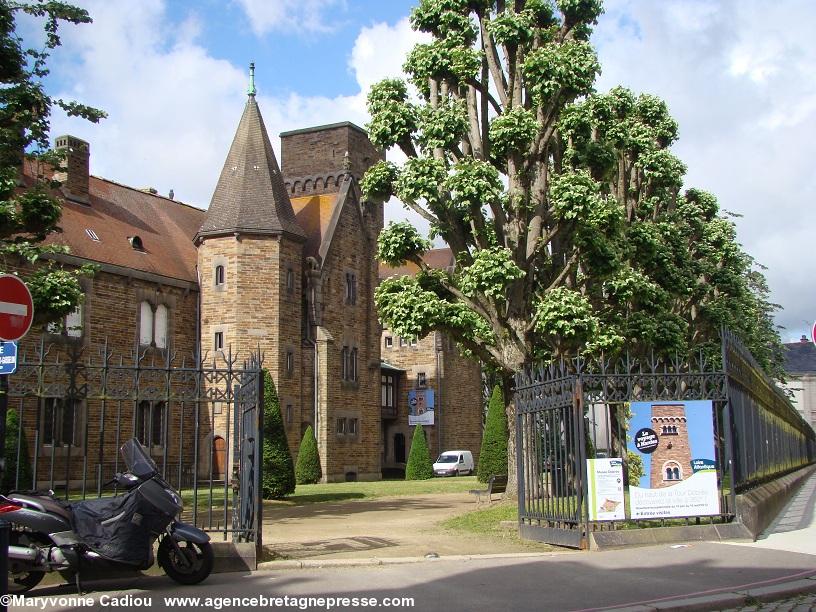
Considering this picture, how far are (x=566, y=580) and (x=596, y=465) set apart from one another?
9.33 feet

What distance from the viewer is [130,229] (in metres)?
39.8

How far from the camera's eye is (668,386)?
13172 millimetres

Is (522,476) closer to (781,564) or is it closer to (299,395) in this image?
(781,564)

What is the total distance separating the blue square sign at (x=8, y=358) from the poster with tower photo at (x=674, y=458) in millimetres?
8374

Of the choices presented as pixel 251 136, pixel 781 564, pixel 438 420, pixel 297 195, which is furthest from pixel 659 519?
pixel 438 420

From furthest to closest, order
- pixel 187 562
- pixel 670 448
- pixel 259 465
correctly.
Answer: pixel 670 448 < pixel 259 465 < pixel 187 562

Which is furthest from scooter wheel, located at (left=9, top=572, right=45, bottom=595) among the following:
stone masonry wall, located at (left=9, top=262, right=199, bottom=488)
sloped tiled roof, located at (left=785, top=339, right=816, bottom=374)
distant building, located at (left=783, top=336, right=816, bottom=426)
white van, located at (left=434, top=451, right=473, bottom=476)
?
sloped tiled roof, located at (left=785, top=339, right=816, bottom=374)

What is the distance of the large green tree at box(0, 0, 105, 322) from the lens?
52.5 ft

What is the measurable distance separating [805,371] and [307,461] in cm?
8229

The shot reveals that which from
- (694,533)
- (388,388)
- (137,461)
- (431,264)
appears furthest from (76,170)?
(694,533)

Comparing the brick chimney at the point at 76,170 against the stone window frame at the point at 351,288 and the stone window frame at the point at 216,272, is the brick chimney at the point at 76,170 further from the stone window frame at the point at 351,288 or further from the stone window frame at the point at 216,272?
the stone window frame at the point at 351,288

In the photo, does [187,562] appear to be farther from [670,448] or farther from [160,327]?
[160,327]

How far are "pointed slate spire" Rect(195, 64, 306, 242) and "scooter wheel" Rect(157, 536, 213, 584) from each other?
3105 centimetres

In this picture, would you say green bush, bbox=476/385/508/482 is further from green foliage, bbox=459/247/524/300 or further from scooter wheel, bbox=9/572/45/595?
scooter wheel, bbox=9/572/45/595
